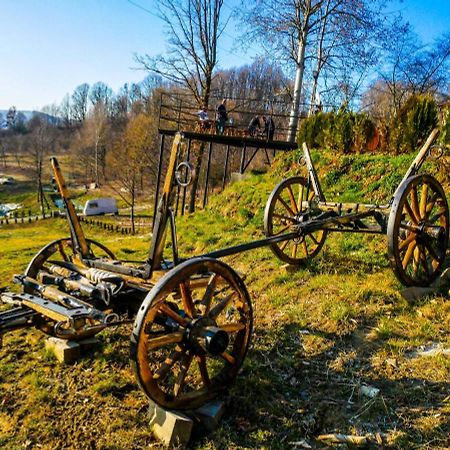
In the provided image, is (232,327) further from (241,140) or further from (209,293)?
(241,140)

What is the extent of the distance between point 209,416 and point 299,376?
1066 mm

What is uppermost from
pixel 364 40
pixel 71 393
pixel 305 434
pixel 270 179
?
pixel 364 40

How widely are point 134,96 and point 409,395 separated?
89151mm

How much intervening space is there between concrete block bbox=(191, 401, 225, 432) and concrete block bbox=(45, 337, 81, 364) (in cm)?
207

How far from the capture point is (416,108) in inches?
365

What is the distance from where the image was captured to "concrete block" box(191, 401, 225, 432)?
3.43 m

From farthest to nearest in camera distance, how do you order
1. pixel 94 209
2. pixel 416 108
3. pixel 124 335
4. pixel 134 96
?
1. pixel 134 96
2. pixel 94 209
3. pixel 416 108
4. pixel 124 335

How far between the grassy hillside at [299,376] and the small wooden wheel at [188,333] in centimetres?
38

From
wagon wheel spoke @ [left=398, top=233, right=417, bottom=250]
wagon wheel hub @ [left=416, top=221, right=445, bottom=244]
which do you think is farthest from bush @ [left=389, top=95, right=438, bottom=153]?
wagon wheel spoke @ [left=398, top=233, right=417, bottom=250]

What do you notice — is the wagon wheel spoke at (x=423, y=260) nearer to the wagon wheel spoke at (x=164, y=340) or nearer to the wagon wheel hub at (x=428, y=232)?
the wagon wheel hub at (x=428, y=232)

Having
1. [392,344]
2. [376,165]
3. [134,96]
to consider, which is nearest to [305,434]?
[392,344]

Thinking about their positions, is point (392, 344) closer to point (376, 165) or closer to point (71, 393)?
point (71, 393)

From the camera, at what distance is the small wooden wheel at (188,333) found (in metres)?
2.97

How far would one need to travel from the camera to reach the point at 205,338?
3258mm
